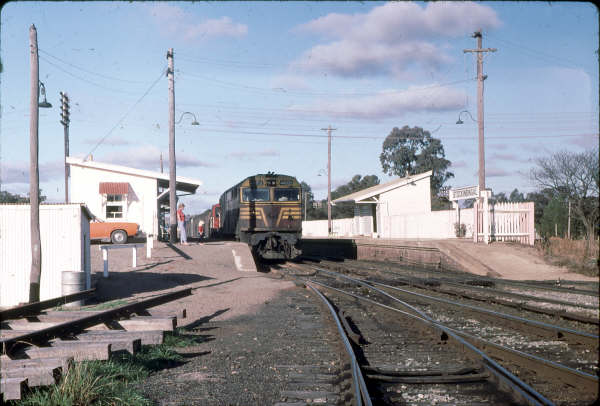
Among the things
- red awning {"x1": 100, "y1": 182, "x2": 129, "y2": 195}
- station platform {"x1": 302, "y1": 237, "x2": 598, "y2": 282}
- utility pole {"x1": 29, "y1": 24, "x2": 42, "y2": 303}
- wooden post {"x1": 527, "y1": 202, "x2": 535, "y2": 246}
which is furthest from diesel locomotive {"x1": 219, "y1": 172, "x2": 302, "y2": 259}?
utility pole {"x1": 29, "y1": 24, "x2": 42, "y2": 303}

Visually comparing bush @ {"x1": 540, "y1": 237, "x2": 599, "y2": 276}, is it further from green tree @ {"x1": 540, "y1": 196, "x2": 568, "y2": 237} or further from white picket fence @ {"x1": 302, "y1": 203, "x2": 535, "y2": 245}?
green tree @ {"x1": 540, "y1": 196, "x2": 568, "y2": 237}

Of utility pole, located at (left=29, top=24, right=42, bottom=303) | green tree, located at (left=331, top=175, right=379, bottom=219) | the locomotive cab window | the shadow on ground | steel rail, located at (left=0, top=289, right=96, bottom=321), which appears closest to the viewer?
steel rail, located at (left=0, top=289, right=96, bottom=321)

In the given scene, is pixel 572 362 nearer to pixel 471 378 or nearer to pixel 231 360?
pixel 471 378

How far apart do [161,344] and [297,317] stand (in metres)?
3.58

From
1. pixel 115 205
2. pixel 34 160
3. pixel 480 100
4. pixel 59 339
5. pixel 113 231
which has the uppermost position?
pixel 480 100

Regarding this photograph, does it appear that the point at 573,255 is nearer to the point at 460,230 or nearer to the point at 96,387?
the point at 460,230

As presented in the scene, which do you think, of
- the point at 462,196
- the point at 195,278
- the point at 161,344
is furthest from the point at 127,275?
the point at 462,196

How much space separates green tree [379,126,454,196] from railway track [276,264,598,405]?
50.1m

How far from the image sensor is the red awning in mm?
28283

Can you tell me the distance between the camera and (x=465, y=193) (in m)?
25.1

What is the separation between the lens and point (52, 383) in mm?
4926

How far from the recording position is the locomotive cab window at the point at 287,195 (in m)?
24.3

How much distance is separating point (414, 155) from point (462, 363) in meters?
55.3

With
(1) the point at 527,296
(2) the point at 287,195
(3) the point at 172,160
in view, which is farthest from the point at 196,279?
(1) the point at 527,296
